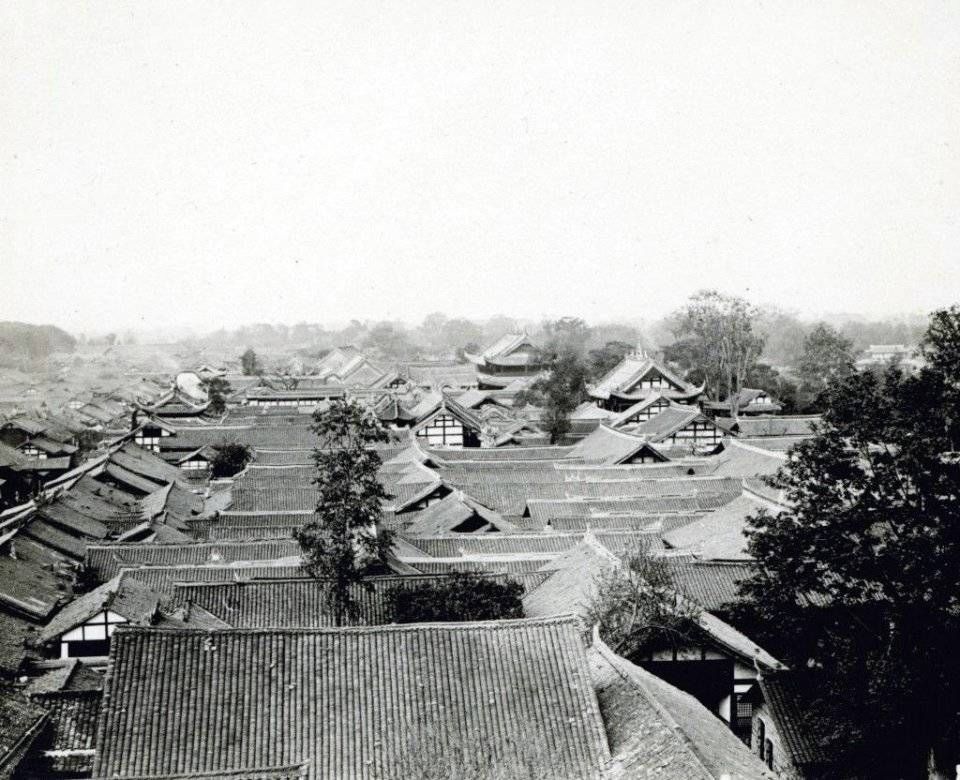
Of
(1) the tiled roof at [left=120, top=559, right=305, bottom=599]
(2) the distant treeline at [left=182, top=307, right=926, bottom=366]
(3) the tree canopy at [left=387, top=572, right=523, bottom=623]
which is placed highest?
(3) the tree canopy at [left=387, top=572, right=523, bottom=623]

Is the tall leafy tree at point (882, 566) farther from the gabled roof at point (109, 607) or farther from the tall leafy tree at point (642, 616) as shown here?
the gabled roof at point (109, 607)

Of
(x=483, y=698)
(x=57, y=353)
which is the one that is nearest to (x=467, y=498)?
(x=483, y=698)

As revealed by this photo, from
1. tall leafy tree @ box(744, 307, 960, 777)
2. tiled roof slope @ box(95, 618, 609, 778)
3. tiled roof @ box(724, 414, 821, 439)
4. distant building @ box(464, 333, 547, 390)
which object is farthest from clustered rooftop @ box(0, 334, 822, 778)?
distant building @ box(464, 333, 547, 390)

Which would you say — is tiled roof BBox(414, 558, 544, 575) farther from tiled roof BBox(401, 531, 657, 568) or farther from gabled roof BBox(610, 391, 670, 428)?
gabled roof BBox(610, 391, 670, 428)

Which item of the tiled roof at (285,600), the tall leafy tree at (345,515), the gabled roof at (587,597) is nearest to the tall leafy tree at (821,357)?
the gabled roof at (587,597)

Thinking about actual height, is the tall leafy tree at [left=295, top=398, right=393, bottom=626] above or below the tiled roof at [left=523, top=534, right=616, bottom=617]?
above

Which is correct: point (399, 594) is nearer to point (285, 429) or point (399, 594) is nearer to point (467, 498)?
point (467, 498)
